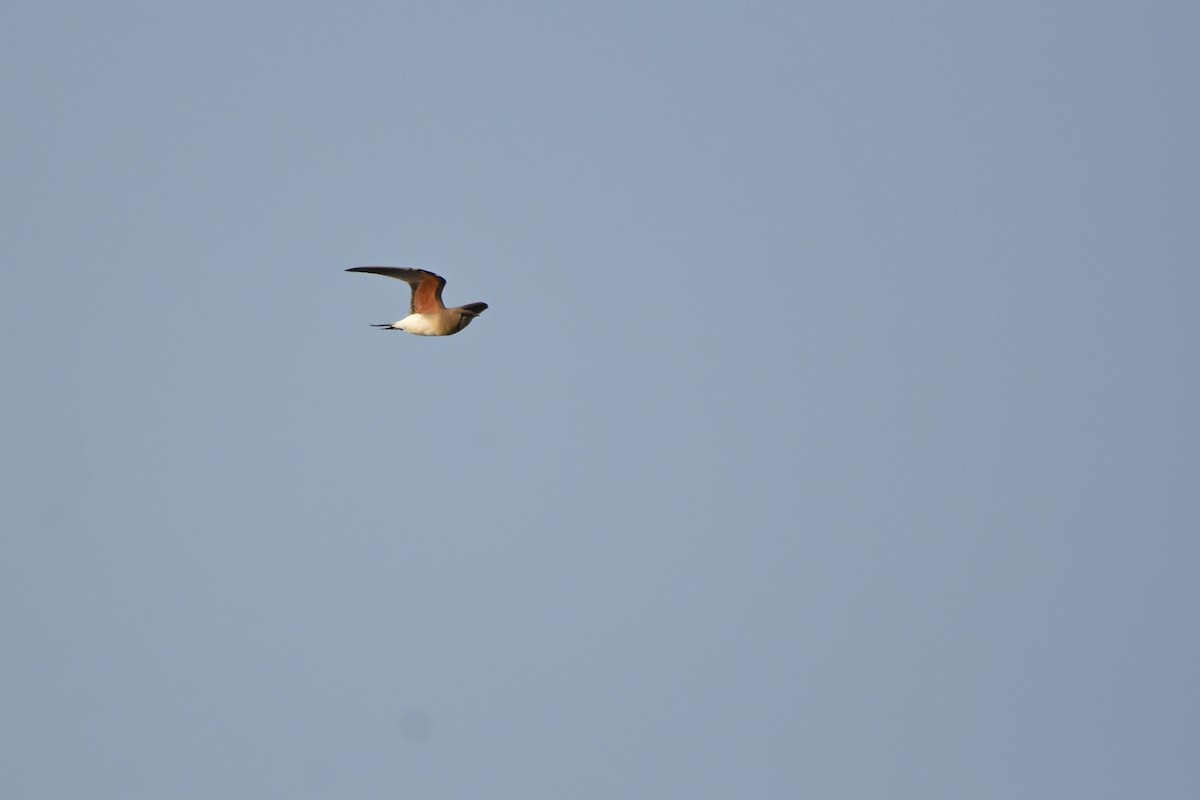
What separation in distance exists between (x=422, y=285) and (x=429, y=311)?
25.0 inches

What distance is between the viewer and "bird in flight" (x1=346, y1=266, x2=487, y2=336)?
190 ft

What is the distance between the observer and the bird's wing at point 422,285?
57.6 meters

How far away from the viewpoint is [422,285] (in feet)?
191

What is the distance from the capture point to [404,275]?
190ft

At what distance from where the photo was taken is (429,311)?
58500mm

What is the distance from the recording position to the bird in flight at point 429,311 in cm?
5788

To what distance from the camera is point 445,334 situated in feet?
192

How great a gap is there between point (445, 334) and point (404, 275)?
1624mm

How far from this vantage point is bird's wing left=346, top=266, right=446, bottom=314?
189 feet
